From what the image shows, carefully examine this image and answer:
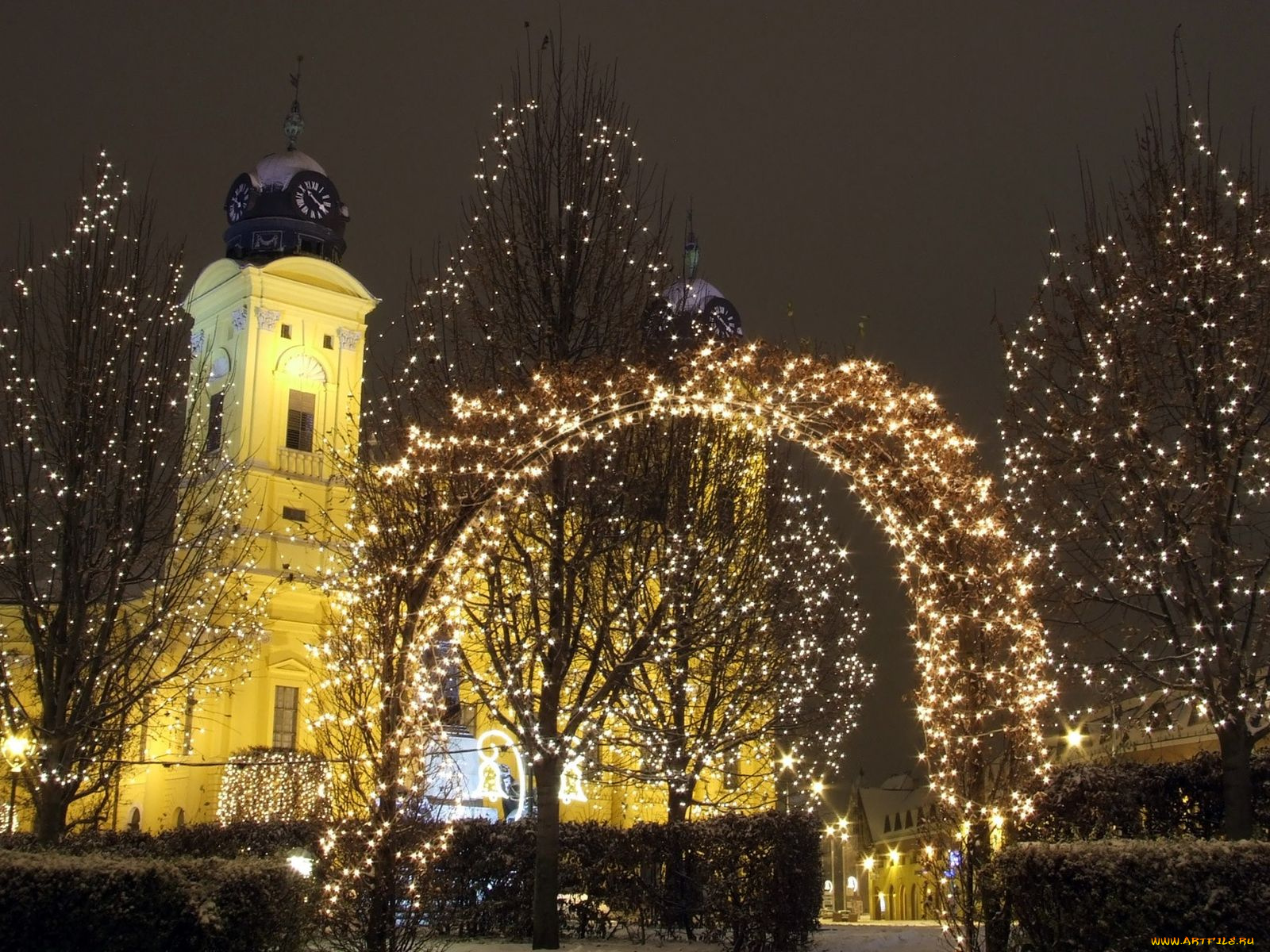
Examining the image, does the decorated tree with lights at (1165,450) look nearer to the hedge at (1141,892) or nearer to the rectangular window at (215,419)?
the hedge at (1141,892)

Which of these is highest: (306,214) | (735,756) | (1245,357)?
(306,214)

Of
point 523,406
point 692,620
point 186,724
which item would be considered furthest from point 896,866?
point 523,406

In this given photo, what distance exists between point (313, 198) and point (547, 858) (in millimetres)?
30285

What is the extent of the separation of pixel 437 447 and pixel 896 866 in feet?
209

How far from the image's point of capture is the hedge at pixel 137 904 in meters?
10.6

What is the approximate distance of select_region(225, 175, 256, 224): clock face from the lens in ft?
132

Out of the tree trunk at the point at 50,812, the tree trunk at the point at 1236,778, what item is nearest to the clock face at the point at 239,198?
the tree trunk at the point at 50,812

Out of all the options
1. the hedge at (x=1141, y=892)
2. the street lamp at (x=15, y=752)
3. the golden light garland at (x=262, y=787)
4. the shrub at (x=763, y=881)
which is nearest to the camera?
the hedge at (x=1141, y=892)

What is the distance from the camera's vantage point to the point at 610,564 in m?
18.2

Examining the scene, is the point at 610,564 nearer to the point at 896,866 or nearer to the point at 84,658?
the point at 84,658

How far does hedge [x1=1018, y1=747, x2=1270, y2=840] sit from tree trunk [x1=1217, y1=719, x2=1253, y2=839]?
245 mm

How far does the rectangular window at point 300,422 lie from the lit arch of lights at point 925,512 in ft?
82.6

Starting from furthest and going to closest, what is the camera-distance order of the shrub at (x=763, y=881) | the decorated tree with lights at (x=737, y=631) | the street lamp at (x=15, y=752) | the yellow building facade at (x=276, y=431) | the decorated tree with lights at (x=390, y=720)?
the yellow building facade at (x=276, y=431) → the decorated tree with lights at (x=737, y=631) → the street lamp at (x=15, y=752) → the shrub at (x=763, y=881) → the decorated tree with lights at (x=390, y=720)

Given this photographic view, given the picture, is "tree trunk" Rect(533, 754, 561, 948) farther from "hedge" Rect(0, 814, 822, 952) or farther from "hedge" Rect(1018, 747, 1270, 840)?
"hedge" Rect(1018, 747, 1270, 840)
